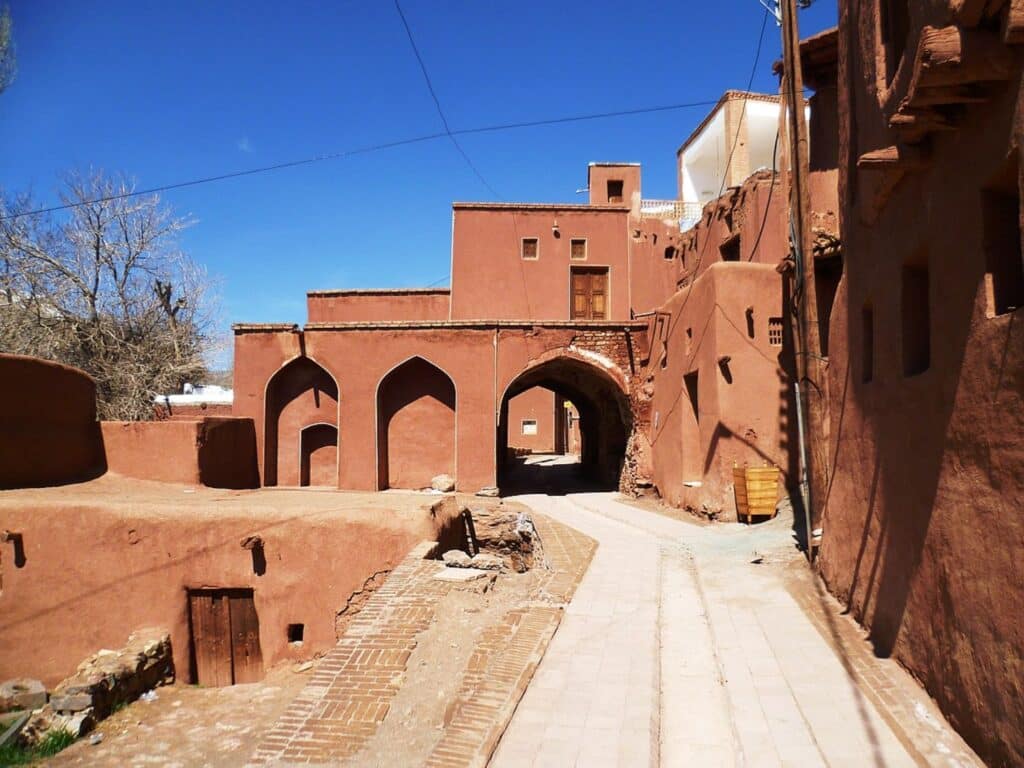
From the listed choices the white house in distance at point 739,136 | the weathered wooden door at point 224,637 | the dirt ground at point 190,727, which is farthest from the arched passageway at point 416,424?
the white house in distance at point 739,136

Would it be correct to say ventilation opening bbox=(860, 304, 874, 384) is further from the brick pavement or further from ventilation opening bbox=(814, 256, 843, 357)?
ventilation opening bbox=(814, 256, 843, 357)

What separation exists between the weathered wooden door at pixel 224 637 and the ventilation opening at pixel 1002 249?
30.1 ft

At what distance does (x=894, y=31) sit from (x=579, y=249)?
693 inches

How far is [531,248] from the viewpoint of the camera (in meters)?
23.3

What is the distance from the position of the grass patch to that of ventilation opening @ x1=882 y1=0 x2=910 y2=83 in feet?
35.9

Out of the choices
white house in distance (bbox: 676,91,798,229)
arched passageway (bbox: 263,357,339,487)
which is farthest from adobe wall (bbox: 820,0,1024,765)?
white house in distance (bbox: 676,91,798,229)

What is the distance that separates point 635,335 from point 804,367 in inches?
347

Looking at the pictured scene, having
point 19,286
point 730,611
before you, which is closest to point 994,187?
point 730,611

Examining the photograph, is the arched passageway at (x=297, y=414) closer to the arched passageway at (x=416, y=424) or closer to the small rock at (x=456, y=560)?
the arched passageway at (x=416, y=424)

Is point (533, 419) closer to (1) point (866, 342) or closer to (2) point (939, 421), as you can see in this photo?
(1) point (866, 342)

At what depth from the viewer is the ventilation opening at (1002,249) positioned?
3.96 meters

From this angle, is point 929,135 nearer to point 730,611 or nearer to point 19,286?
point 730,611

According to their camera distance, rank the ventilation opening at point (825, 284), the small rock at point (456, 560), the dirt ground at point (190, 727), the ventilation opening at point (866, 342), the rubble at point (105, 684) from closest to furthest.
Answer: the ventilation opening at point (866, 342), the dirt ground at point (190, 727), the rubble at point (105, 684), the small rock at point (456, 560), the ventilation opening at point (825, 284)

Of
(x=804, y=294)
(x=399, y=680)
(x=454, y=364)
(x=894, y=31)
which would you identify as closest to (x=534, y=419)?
(x=454, y=364)
